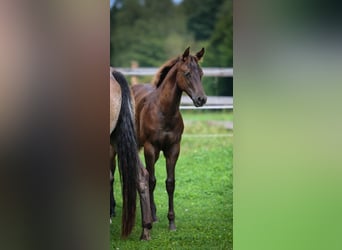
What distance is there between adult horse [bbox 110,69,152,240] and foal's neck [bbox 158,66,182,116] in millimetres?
166

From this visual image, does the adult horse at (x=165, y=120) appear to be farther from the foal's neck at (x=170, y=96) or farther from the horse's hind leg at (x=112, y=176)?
the horse's hind leg at (x=112, y=176)

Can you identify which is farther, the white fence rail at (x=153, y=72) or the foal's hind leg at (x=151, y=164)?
the white fence rail at (x=153, y=72)

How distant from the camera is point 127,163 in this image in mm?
2053

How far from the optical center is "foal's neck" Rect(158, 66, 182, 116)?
212 centimetres

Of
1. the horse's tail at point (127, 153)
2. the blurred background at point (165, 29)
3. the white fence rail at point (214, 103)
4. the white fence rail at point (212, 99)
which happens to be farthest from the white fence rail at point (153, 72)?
the horse's tail at point (127, 153)

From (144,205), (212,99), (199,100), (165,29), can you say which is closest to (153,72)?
(212,99)

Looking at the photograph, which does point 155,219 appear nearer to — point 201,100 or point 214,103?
point 201,100

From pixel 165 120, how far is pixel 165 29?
1739 mm

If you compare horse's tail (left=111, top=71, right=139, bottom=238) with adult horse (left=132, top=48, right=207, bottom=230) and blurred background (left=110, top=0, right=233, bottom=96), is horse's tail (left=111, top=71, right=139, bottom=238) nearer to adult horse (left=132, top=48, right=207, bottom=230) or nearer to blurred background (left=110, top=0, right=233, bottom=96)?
adult horse (left=132, top=48, right=207, bottom=230)

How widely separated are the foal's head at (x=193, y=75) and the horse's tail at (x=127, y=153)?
0.91ft

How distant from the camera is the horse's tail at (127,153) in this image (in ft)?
6.66

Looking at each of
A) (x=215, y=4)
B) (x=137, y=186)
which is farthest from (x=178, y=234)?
(x=215, y=4)
